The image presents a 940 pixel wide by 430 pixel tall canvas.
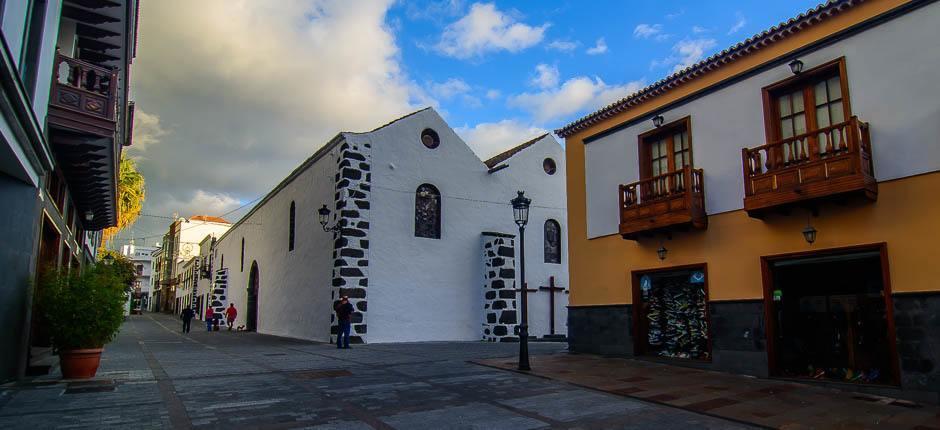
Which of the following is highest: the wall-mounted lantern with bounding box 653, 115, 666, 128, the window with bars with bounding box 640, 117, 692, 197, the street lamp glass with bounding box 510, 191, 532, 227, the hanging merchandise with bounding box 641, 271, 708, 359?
the wall-mounted lantern with bounding box 653, 115, 666, 128

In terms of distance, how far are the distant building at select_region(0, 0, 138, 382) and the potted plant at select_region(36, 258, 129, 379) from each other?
0.99ft

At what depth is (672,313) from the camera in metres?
11.5

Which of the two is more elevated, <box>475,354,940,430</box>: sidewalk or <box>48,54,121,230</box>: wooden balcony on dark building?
<box>48,54,121,230</box>: wooden balcony on dark building

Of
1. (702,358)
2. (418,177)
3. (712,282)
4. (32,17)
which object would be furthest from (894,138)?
(418,177)

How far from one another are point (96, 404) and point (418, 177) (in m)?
13.0

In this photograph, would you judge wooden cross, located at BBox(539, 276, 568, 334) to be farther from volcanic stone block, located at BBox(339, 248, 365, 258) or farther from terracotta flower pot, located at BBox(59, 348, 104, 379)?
terracotta flower pot, located at BBox(59, 348, 104, 379)

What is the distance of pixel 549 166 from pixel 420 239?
6812 millimetres

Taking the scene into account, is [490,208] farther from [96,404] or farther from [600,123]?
[96,404]

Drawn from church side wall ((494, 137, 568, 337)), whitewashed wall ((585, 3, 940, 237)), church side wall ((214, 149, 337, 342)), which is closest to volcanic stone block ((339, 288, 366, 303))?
church side wall ((214, 149, 337, 342))

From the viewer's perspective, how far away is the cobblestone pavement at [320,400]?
6070 mm

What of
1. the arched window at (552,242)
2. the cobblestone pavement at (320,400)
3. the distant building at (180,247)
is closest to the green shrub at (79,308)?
the cobblestone pavement at (320,400)

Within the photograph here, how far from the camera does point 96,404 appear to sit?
6.71m

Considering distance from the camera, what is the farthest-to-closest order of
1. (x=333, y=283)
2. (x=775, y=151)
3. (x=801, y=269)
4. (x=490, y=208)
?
(x=490, y=208)
(x=333, y=283)
(x=801, y=269)
(x=775, y=151)

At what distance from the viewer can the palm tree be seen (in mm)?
25578
